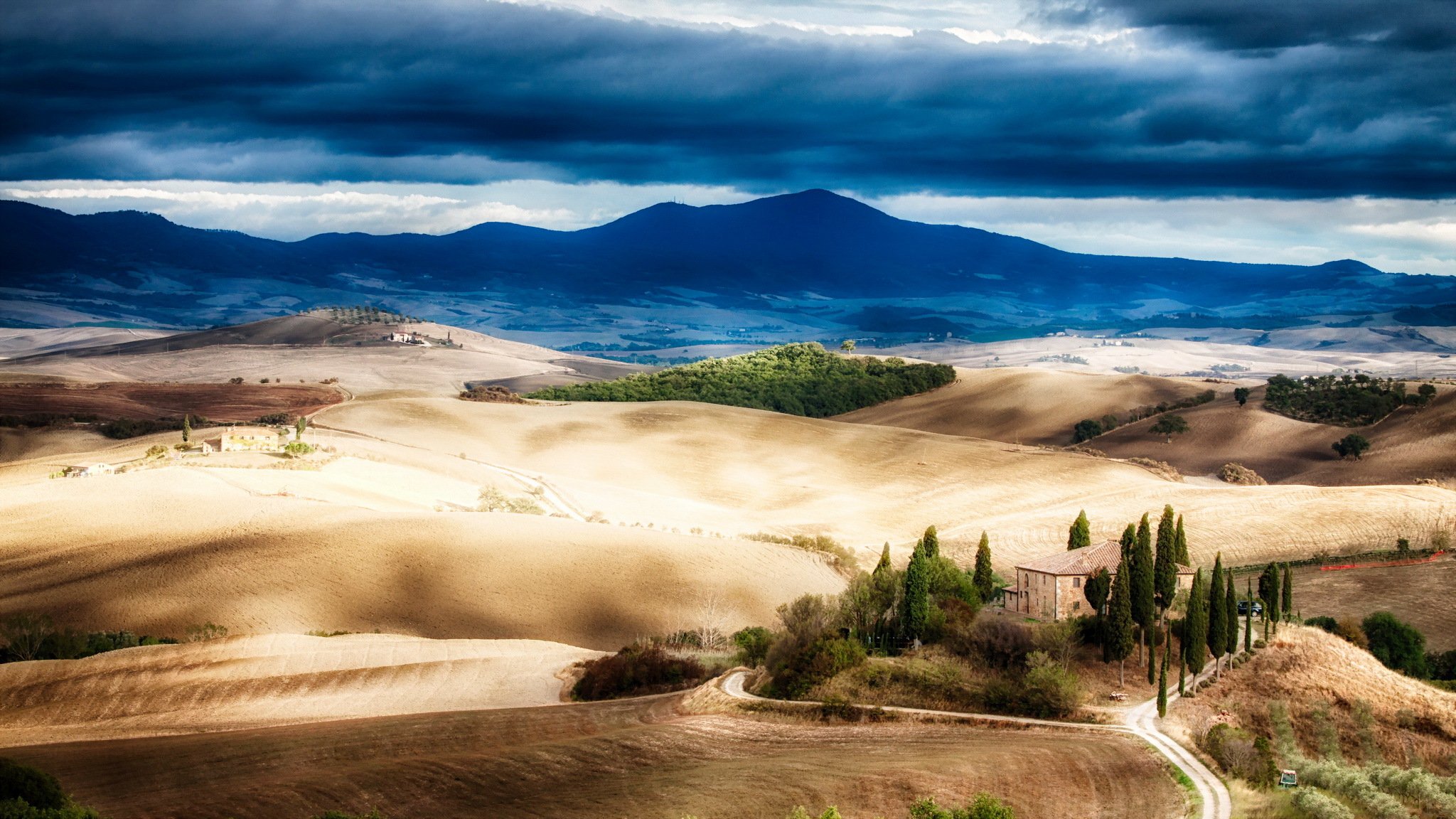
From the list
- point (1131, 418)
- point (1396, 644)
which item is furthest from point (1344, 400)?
point (1396, 644)

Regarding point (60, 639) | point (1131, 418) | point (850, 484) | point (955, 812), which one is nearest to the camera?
point (955, 812)

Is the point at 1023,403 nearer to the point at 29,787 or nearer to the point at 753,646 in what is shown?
the point at 753,646

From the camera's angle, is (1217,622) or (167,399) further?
(167,399)

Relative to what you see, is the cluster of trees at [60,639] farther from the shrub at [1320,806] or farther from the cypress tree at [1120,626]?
the shrub at [1320,806]

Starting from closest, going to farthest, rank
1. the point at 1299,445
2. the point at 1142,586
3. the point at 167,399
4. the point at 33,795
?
the point at 33,795, the point at 1142,586, the point at 1299,445, the point at 167,399

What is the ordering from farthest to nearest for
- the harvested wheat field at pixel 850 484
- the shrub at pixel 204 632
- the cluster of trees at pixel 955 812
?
the harvested wheat field at pixel 850 484 < the shrub at pixel 204 632 < the cluster of trees at pixel 955 812

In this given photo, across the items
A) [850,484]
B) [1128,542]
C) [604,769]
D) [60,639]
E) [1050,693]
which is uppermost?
[1128,542]

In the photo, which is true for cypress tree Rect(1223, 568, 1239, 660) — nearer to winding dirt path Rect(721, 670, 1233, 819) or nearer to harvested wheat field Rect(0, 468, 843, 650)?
winding dirt path Rect(721, 670, 1233, 819)

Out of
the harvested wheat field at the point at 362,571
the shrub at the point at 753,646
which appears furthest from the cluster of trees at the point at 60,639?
the shrub at the point at 753,646
